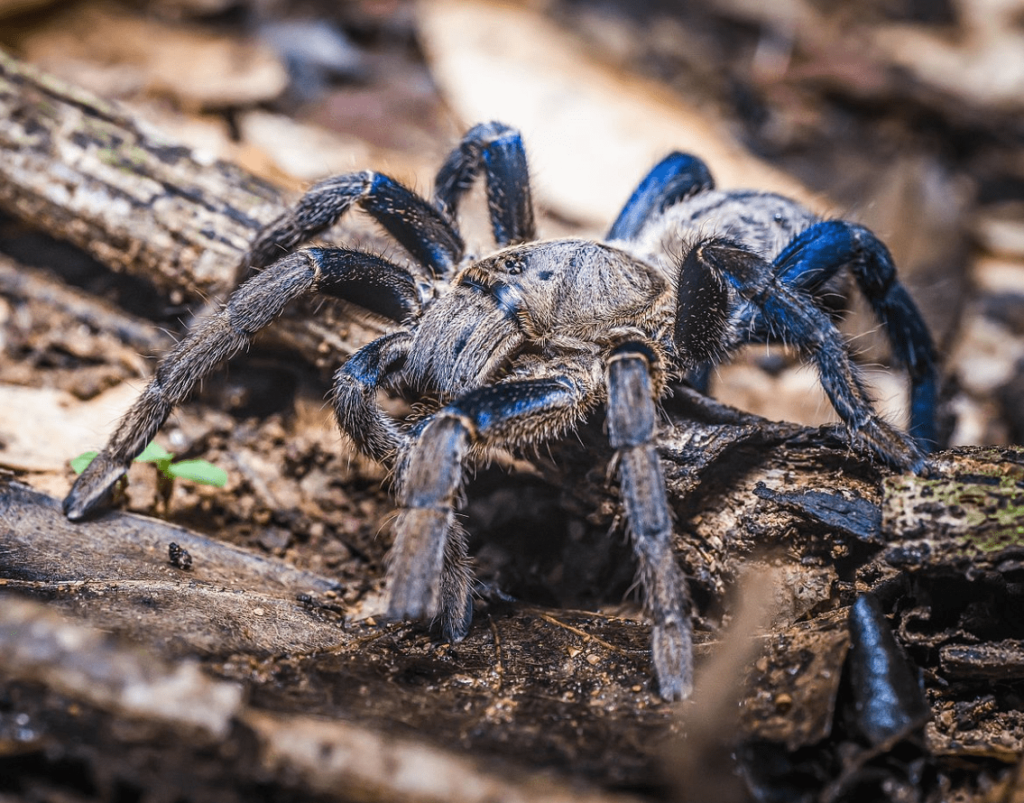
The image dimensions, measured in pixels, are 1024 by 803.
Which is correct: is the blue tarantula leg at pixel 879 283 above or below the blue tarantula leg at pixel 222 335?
above

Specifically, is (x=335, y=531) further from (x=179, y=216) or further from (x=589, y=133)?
(x=589, y=133)

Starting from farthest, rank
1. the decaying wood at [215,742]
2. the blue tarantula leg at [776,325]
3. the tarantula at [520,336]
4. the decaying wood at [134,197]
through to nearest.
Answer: the decaying wood at [134,197], the blue tarantula leg at [776,325], the tarantula at [520,336], the decaying wood at [215,742]

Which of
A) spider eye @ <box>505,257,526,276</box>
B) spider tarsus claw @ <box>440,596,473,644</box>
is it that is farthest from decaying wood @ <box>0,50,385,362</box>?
spider tarsus claw @ <box>440,596,473,644</box>

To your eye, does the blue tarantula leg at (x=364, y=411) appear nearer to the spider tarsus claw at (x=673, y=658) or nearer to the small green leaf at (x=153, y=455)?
the small green leaf at (x=153, y=455)

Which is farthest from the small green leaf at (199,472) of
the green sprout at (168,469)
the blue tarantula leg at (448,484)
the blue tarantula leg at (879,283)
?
the blue tarantula leg at (879,283)

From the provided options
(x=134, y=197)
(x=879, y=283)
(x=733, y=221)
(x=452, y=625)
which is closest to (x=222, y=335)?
(x=134, y=197)

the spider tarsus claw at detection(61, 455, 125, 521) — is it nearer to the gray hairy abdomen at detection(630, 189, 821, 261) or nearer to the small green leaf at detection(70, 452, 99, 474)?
the small green leaf at detection(70, 452, 99, 474)

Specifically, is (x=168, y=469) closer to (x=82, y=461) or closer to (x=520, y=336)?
(x=82, y=461)
